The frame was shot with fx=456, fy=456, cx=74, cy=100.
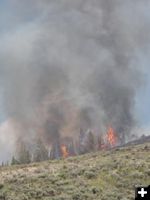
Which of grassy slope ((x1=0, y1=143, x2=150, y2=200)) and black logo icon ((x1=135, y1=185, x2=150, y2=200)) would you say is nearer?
black logo icon ((x1=135, y1=185, x2=150, y2=200))

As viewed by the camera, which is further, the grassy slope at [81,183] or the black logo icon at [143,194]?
the grassy slope at [81,183]

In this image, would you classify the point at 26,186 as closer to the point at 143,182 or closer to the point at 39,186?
the point at 39,186

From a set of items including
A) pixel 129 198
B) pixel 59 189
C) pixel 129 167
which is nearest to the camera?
pixel 129 198

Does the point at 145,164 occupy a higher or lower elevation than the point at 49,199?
higher

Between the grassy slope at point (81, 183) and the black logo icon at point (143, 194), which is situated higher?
the grassy slope at point (81, 183)

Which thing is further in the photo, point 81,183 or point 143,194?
point 81,183

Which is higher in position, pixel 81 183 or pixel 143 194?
pixel 81 183

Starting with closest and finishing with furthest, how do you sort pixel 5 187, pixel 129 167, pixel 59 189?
pixel 59 189, pixel 5 187, pixel 129 167

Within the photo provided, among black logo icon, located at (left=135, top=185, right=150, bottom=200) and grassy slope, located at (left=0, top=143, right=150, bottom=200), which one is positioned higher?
grassy slope, located at (left=0, top=143, right=150, bottom=200)

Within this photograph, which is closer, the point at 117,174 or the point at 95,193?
the point at 95,193

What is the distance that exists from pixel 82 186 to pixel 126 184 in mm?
3344

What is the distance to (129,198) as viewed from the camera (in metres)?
30.3

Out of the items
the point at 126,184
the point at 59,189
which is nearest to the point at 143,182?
the point at 126,184

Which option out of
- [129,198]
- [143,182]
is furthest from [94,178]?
[129,198]
